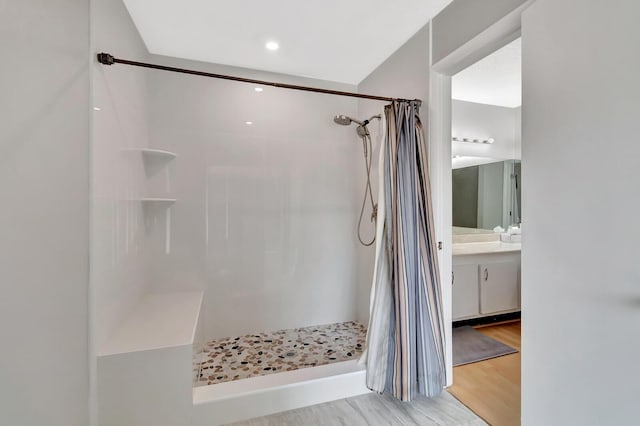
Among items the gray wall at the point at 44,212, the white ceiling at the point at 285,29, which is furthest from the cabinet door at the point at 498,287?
the gray wall at the point at 44,212

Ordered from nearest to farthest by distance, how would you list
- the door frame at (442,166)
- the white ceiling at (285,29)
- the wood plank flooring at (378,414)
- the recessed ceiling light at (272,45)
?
1. the wood plank flooring at (378,414)
2. the white ceiling at (285,29)
3. the door frame at (442,166)
4. the recessed ceiling light at (272,45)

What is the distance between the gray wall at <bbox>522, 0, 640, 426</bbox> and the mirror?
206 centimetres

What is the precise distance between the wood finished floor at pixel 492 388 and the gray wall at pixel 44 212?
2.13 meters

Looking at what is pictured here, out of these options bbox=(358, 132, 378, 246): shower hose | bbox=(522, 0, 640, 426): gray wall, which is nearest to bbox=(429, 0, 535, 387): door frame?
bbox=(522, 0, 640, 426): gray wall

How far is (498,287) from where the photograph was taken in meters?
2.88

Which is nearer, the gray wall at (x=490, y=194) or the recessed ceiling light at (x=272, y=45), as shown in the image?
the recessed ceiling light at (x=272, y=45)

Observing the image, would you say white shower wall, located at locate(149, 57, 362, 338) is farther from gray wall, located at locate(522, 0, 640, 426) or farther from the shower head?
gray wall, located at locate(522, 0, 640, 426)

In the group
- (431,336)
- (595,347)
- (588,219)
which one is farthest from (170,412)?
(588,219)

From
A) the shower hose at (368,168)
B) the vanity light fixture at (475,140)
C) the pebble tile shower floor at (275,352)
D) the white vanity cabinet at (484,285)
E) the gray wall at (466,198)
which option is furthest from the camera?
the gray wall at (466,198)

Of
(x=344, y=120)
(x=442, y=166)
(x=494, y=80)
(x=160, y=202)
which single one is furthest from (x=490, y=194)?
(x=160, y=202)

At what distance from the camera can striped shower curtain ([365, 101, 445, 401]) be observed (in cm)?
162

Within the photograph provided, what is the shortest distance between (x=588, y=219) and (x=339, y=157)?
2.08 metres

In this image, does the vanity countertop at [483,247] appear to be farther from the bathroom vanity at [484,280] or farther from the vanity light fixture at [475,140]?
the vanity light fixture at [475,140]

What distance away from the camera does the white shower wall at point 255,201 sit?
94.3 inches
